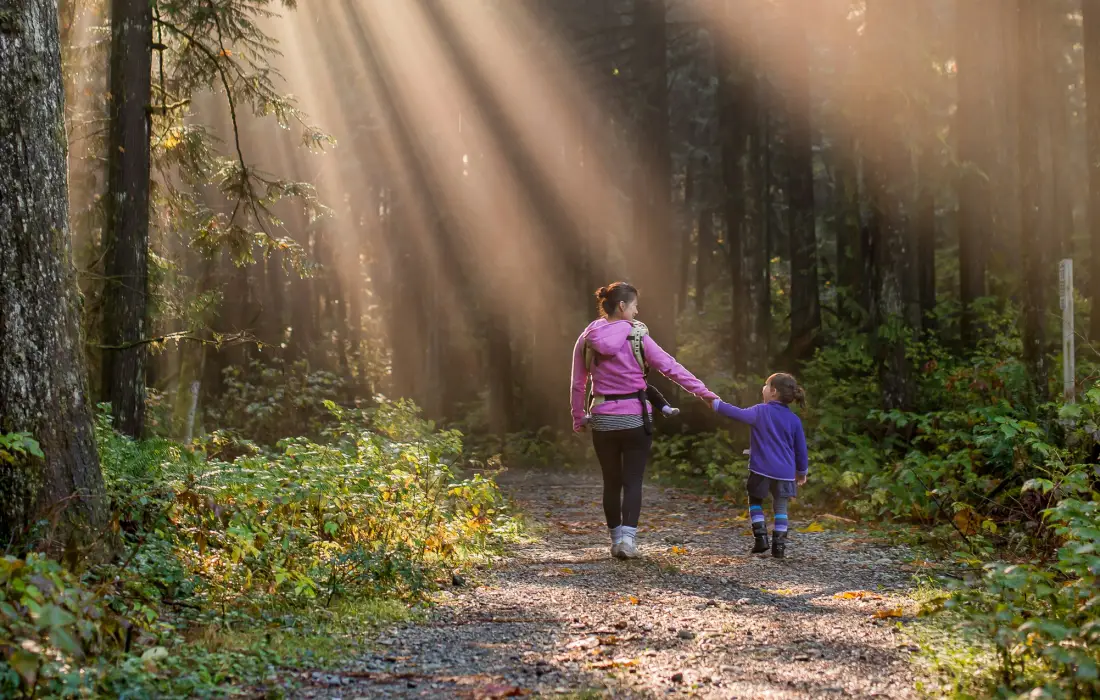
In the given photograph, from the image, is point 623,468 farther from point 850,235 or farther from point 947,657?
point 850,235

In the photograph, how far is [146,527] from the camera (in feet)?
22.1

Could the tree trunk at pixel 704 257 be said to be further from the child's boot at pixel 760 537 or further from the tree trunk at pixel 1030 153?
the child's boot at pixel 760 537

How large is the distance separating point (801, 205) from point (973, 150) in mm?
3719

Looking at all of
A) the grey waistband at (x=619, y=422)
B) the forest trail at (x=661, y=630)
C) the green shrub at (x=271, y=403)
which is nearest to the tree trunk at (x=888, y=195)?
the forest trail at (x=661, y=630)

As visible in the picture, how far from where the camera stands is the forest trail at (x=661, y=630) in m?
4.90

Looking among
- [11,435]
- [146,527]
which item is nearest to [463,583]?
[146,527]

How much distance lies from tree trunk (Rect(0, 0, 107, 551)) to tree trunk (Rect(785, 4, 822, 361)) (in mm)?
16151

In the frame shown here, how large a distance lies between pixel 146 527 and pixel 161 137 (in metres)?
8.32

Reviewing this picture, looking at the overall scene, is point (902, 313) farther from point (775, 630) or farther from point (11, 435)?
point (11, 435)

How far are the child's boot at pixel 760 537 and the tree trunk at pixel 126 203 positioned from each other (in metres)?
7.61

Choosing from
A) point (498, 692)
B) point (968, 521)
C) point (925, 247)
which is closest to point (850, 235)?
point (925, 247)

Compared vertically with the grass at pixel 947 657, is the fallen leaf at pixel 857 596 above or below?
below

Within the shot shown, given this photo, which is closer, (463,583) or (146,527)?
(146,527)

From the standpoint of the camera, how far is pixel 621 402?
29.4ft
